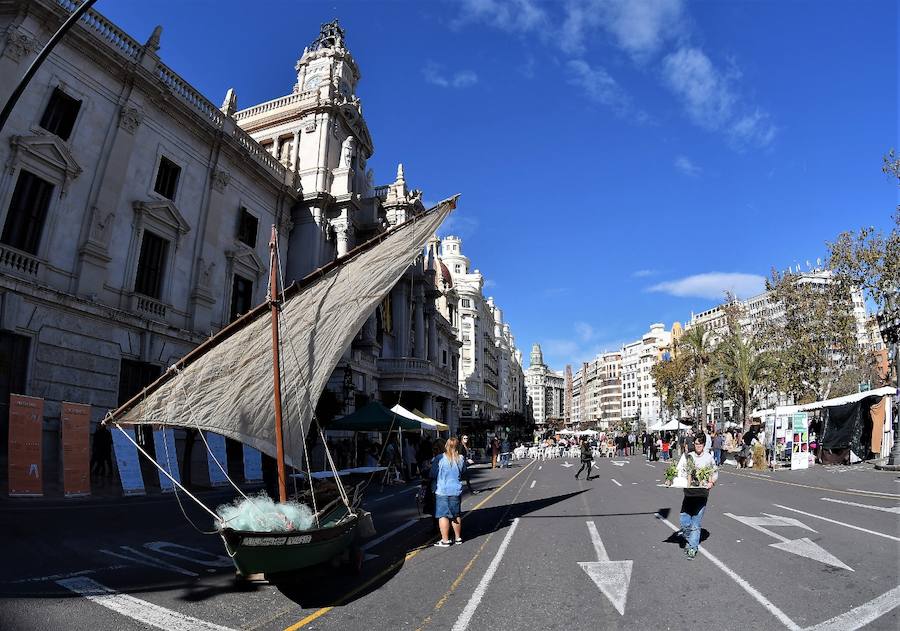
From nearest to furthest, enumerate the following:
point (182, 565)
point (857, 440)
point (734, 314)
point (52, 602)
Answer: point (52, 602), point (182, 565), point (857, 440), point (734, 314)

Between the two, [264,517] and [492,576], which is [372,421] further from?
[264,517]

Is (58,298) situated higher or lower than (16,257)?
lower

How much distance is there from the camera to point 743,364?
43.1 meters

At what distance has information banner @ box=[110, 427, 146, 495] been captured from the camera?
575 inches

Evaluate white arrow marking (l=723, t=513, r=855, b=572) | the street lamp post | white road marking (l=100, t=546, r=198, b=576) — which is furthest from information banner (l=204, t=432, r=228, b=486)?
the street lamp post

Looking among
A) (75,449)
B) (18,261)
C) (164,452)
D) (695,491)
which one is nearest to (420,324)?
(164,452)

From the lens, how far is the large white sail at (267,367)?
743cm

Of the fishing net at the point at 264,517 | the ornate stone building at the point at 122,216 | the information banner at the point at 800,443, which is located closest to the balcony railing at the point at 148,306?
the ornate stone building at the point at 122,216

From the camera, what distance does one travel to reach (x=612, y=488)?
1869cm

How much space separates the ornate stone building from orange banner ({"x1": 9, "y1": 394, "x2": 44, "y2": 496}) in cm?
345

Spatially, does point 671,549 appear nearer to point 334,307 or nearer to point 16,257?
point 334,307

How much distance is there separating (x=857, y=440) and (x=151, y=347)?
3418 cm

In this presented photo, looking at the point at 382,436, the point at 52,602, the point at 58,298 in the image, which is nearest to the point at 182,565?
the point at 52,602

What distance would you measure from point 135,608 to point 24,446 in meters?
9.98
